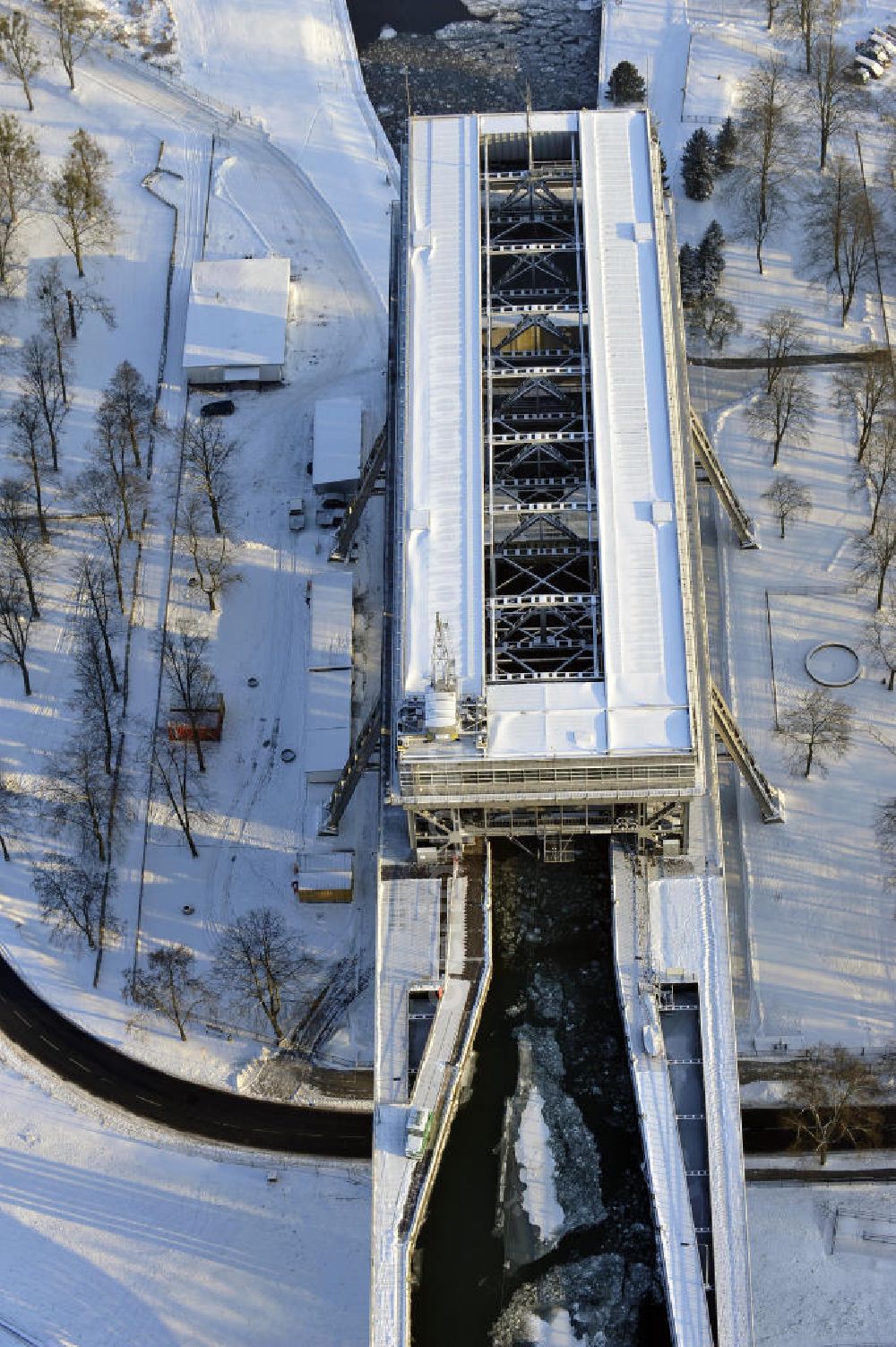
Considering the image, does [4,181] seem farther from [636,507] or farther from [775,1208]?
[775,1208]

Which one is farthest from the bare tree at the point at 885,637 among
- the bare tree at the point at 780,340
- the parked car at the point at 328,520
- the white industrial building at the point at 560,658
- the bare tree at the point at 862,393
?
the parked car at the point at 328,520

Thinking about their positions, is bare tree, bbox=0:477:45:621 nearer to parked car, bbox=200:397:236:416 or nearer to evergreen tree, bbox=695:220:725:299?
parked car, bbox=200:397:236:416

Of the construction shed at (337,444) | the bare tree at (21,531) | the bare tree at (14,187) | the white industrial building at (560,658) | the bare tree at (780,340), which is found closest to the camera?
the white industrial building at (560,658)

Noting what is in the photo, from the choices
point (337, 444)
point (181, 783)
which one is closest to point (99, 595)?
point (181, 783)

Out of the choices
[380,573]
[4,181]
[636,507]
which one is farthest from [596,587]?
[4,181]

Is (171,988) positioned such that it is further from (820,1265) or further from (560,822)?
(820,1265)

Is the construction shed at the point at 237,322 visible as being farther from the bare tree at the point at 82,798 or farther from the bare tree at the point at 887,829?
the bare tree at the point at 887,829
